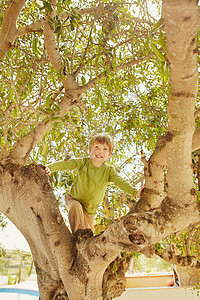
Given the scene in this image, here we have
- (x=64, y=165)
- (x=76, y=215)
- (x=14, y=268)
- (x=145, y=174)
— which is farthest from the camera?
(x=14, y=268)

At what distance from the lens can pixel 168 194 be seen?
1.74 meters

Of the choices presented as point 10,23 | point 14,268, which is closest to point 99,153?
point 10,23

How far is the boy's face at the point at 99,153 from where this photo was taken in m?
2.64

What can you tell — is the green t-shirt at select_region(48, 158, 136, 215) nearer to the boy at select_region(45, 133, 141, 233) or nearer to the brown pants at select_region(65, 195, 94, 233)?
the boy at select_region(45, 133, 141, 233)

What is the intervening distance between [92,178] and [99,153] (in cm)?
23

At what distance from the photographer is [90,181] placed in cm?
263

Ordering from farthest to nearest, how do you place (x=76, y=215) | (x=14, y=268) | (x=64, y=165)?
(x=14, y=268), (x=64, y=165), (x=76, y=215)

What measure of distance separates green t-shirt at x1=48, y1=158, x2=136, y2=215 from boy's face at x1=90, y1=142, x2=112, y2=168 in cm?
6

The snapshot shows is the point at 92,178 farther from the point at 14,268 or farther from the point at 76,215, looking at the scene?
the point at 14,268

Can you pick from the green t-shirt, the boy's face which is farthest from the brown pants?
the boy's face

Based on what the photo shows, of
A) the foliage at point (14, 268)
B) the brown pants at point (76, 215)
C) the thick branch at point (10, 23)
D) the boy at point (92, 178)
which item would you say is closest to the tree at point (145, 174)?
the thick branch at point (10, 23)

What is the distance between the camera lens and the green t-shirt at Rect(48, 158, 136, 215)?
2.58 meters

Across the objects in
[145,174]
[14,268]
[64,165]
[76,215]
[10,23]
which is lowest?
[14,268]

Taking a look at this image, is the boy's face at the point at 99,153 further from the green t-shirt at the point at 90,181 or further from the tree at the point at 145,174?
the tree at the point at 145,174
